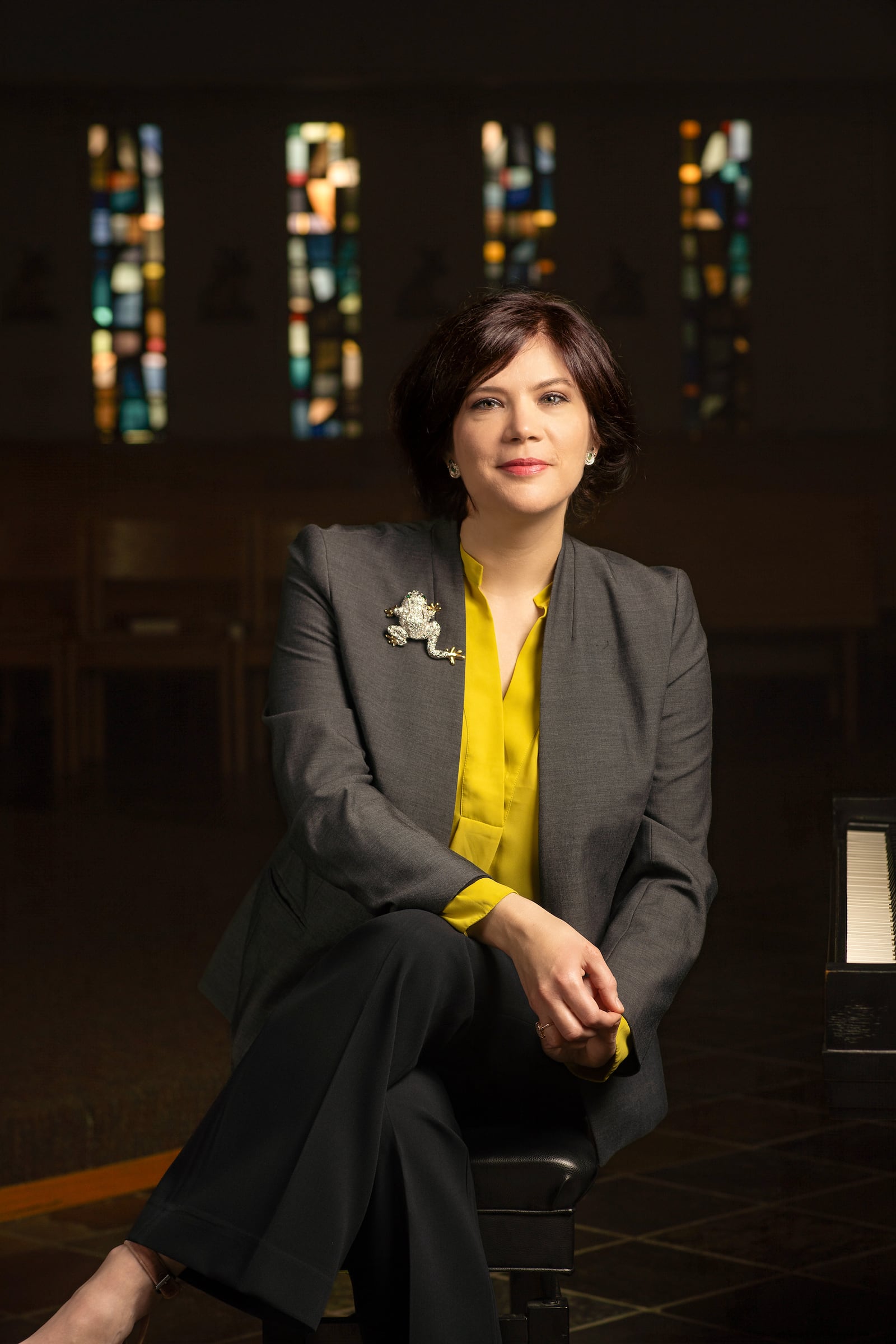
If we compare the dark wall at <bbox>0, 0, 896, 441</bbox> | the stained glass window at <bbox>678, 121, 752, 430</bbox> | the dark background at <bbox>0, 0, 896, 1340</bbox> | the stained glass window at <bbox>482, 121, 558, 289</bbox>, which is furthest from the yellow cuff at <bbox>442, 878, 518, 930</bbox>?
the stained glass window at <bbox>482, 121, 558, 289</bbox>

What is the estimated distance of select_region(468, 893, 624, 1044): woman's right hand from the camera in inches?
58.4

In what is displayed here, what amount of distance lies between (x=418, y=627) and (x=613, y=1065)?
51cm

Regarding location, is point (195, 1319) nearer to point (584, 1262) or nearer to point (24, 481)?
point (584, 1262)

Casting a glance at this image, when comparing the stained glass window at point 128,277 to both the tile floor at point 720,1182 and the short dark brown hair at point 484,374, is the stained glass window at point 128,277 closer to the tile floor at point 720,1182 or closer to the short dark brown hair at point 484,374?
the tile floor at point 720,1182

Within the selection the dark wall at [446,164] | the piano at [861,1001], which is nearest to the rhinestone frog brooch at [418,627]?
the piano at [861,1001]

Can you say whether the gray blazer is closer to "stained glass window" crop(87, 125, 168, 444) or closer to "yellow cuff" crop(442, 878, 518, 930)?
"yellow cuff" crop(442, 878, 518, 930)

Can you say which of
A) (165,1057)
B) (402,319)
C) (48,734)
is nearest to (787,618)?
(48,734)

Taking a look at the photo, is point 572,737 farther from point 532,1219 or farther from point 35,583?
point 35,583

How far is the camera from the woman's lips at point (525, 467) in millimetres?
1740

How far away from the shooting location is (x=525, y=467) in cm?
174

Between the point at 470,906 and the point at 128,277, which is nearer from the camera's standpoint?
the point at 470,906

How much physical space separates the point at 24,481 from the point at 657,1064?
→ 781cm

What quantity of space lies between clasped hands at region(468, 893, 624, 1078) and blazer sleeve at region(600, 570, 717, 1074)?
6 centimetres

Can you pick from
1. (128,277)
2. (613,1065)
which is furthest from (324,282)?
(613,1065)
